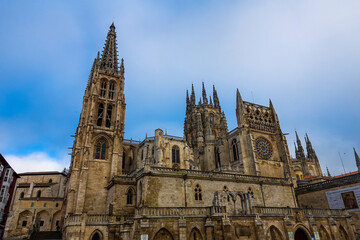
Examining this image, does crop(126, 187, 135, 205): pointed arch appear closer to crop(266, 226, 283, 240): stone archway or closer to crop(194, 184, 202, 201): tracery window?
crop(194, 184, 202, 201): tracery window

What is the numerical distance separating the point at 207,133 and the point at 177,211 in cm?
2994

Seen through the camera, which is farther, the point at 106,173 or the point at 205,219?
the point at 106,173

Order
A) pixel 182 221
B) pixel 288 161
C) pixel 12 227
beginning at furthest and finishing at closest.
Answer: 1. pixel 288 161
2. pixel 12 227
3. pixel 182 221

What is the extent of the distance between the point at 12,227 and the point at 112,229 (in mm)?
25274

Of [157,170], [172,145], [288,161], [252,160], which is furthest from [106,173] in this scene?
[288,161]

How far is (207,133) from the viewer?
46812 mm

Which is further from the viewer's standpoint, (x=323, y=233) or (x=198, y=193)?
(x=198, y=193)

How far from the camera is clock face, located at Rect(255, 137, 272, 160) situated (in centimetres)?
3838

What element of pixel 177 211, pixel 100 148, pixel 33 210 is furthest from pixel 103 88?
pixel 177 211

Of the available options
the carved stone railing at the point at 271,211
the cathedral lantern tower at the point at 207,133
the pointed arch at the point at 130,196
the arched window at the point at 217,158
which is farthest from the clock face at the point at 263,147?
the pointed arch at the point at 130,196

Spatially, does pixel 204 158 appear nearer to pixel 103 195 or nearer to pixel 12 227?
pixel 103 195

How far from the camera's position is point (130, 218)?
22.0 meters

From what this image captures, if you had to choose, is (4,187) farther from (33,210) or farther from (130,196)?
(33,210)

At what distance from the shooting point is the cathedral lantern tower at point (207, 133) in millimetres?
43000
